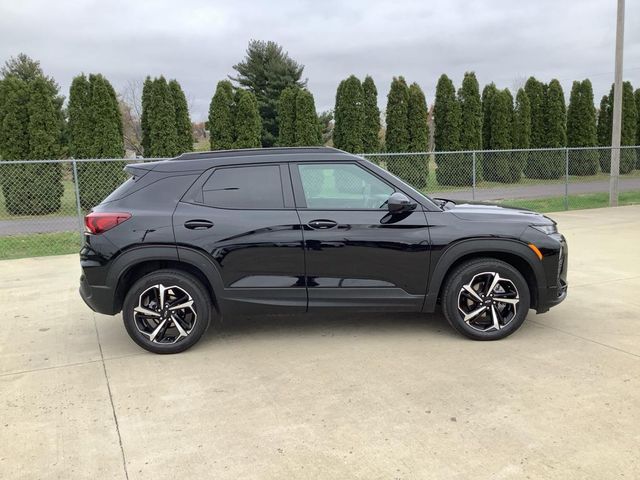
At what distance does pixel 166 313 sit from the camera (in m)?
4.41

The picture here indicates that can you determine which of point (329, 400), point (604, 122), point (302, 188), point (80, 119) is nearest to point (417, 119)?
point (80, 119)

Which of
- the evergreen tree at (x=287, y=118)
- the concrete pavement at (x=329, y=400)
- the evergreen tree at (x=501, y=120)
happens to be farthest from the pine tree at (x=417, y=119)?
the concrete pavement at (x=329, y=400)

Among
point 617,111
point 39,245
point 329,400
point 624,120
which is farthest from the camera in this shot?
point 624,120

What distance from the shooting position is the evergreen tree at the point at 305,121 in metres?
17.2

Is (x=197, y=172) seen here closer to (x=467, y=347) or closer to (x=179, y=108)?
(x=467, y=347)

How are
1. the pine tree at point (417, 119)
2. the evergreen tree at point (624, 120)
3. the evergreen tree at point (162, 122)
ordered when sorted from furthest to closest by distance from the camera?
the evergreen tree at point (624, 120) → the pine tree at point (417, 119) → the evergreen tree at point (162, 122)

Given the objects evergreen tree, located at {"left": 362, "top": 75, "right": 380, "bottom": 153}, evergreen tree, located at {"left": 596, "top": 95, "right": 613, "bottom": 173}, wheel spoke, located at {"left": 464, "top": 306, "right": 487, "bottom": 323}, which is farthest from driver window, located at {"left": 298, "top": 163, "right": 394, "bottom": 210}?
evergreen tree, located at {"left": 596, "top": 95, "right": 613, "bottom": 173}

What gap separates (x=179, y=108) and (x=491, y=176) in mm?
11897

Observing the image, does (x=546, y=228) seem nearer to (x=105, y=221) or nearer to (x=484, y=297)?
(x=484, y=297)

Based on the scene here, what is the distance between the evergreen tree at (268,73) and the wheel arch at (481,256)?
32.5 m

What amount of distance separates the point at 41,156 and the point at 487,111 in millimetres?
17248

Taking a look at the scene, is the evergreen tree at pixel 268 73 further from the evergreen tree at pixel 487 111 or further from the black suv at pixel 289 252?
the black suv at pixel 289 252

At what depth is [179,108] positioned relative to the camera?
Answer: 16.0 metres

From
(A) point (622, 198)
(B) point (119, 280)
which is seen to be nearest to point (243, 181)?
(B) point (119, 280)
